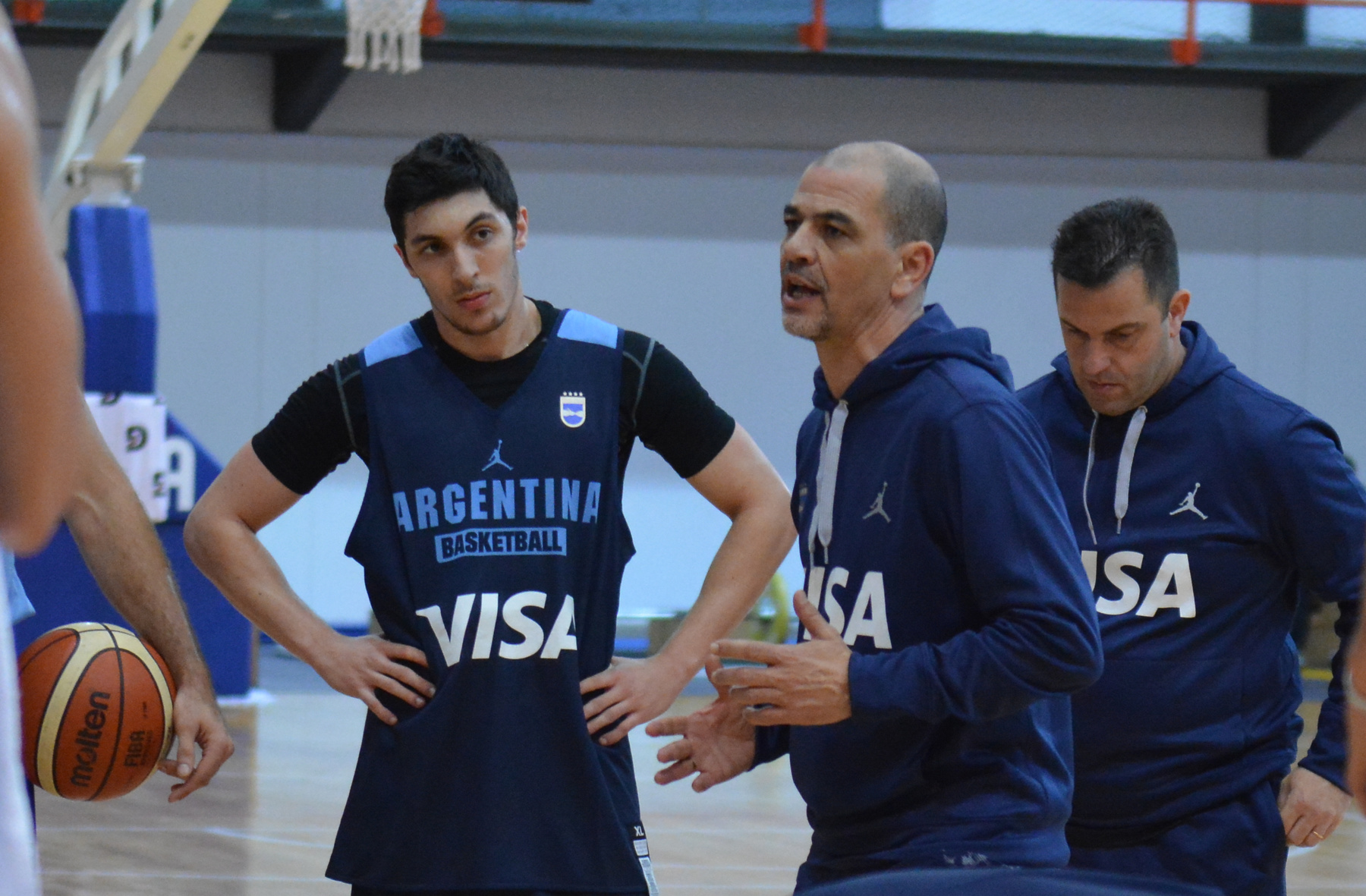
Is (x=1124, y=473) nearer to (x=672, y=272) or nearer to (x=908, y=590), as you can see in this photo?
(x=908, y=590)

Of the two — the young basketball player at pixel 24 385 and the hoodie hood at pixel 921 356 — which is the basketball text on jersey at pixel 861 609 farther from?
the young basketball player at pixel 24 385

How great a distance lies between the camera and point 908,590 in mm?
2439

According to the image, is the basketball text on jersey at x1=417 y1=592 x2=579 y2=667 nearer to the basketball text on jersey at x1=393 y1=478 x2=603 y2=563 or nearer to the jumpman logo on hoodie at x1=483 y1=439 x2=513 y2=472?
the basketball text on jersey at x1=393 y1=478 x2=603 y2=563

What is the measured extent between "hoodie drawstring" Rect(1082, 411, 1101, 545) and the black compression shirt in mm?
716

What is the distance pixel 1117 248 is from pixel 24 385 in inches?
90.5

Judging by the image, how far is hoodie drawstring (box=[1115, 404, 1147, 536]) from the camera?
3262mm

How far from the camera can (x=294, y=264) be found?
44.4ft

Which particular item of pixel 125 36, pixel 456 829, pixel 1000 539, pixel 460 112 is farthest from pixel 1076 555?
pixel 460 112

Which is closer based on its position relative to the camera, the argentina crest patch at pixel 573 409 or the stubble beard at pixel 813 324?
the stubble beard at pixel 813 324

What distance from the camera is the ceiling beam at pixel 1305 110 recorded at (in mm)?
13898

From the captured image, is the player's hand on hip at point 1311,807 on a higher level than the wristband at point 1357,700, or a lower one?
lower

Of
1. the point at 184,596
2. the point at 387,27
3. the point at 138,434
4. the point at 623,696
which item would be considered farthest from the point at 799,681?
the point at 387,27

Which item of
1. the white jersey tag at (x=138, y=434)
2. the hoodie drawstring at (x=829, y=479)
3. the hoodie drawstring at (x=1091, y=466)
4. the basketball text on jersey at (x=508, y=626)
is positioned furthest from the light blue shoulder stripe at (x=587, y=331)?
the white jersey tag at (x=138, y=434)

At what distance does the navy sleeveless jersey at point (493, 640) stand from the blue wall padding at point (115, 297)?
7.04 m
